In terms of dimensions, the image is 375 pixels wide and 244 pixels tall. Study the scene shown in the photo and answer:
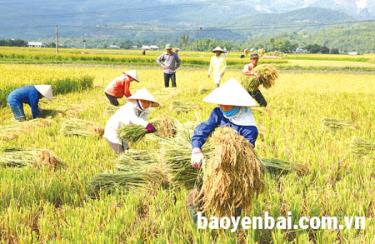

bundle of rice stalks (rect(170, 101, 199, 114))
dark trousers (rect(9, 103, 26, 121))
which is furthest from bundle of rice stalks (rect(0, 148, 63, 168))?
bundle of rice stalks (rect(170, 101, 199, 114))

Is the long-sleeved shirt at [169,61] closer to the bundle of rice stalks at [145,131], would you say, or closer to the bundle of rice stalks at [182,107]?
the bundle of rice stalks at [182,107]

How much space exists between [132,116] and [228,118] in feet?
5.85

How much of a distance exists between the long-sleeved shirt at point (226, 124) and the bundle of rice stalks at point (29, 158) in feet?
6.44

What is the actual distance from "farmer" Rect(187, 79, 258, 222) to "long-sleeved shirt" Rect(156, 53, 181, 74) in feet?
27.2

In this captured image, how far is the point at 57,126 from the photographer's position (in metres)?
6.86

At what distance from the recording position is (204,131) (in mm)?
2934

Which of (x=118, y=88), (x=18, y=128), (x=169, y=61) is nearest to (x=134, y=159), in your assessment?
(x=18, y=128)

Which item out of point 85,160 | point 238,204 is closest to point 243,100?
→ point 238,204

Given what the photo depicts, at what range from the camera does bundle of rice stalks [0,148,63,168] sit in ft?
14.0

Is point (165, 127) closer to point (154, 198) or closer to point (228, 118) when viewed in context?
point (154, 198)

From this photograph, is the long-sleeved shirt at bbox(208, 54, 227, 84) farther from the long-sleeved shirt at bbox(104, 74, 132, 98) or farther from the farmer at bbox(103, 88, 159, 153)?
the farmer at bbox(103, 88, 159, 153)

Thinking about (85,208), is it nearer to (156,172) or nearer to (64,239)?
(64,239)

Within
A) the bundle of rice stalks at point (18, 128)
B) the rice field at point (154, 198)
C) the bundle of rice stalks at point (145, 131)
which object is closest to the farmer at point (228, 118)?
the rice field at point (154, 198)

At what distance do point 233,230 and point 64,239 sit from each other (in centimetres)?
106
